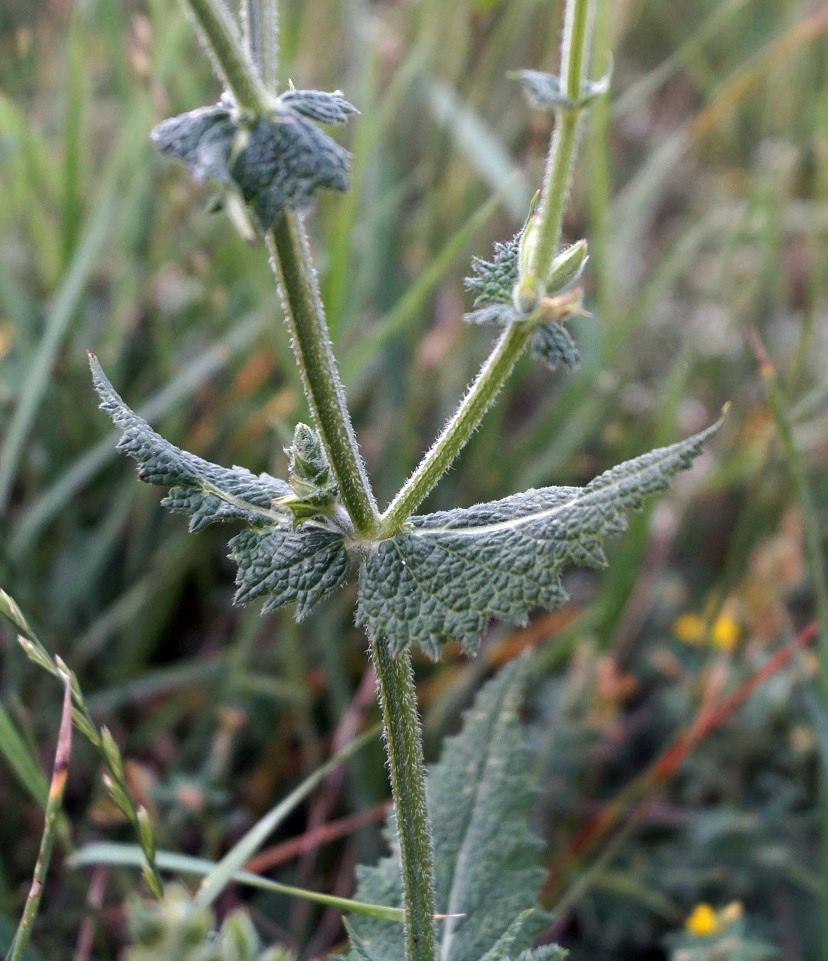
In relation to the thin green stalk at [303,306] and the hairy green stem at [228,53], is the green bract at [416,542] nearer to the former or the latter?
the thin green stalk at [303,306]

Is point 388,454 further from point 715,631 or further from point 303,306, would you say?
point 303,306

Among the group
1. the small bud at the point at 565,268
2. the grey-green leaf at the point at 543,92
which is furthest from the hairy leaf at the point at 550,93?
the small bud at the point at 565,268

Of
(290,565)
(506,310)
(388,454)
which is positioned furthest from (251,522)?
(388,454)

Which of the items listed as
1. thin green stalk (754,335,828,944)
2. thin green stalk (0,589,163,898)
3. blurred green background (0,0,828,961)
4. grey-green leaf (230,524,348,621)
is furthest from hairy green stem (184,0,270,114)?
thin green stalk (754,335,828,944)

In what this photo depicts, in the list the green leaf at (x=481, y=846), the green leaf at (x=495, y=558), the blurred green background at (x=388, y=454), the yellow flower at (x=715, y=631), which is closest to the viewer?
the green leaf at (x=495, y=558)

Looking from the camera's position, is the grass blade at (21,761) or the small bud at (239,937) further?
the grass blade at (21,761)

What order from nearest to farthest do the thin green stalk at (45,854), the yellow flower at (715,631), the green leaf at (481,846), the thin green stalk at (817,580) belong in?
the thin green stalk at (45,854), the green leaf at (481,846), the thin green stalk at (817,580), the yellow flower at (715,631)

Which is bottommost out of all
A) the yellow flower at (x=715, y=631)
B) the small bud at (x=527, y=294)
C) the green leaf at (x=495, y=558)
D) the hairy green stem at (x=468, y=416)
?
the yellow flower at (x=715, y=631)
